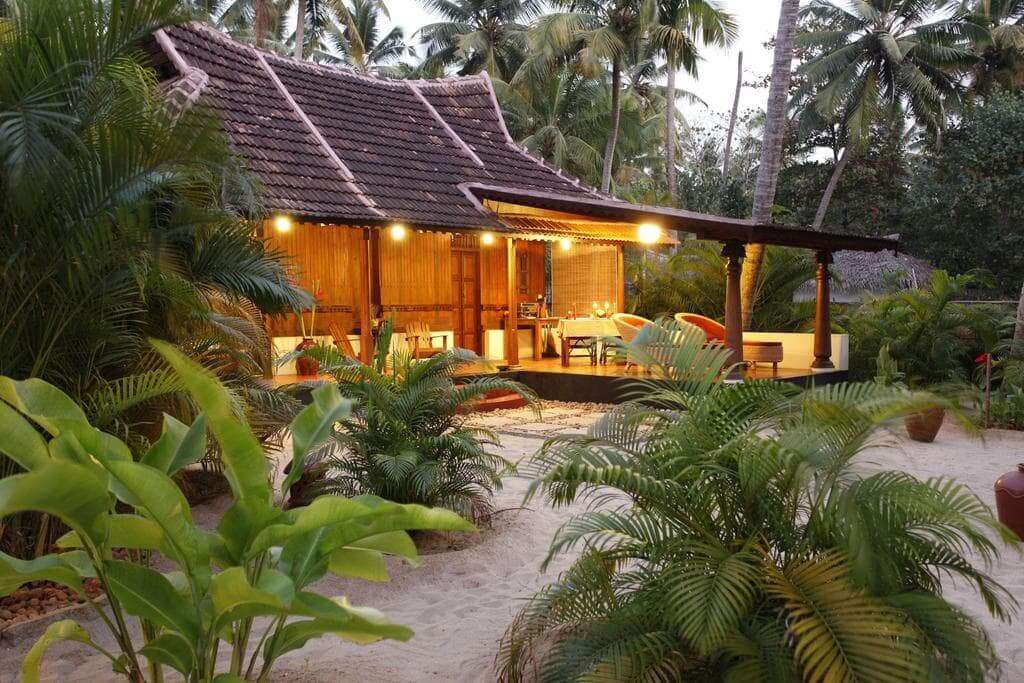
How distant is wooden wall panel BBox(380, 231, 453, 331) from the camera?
49.7 feet

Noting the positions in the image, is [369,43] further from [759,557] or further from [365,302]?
[759,557]

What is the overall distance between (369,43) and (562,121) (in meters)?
13.7

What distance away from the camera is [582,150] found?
35.2 m

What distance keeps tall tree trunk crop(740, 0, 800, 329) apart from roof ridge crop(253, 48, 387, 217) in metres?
6.79

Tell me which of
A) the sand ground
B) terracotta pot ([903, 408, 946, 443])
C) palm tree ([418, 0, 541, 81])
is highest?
palm tree ([418, 0, 541, 81])

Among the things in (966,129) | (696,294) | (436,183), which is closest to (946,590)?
(436,183)

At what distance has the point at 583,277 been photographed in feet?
59.0

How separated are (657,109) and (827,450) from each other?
42346mm

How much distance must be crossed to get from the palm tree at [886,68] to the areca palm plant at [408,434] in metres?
23.5

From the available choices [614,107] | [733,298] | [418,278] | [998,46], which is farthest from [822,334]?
[998,46]

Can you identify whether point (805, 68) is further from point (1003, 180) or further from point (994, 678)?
point (994, 678)

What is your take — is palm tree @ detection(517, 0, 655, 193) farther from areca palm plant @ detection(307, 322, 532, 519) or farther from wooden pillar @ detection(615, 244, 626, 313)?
areca palm plant @ detection(307, 322, 532, 519)

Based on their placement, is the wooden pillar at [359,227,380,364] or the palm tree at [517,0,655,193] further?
the palm tree at [517,0,655,193]

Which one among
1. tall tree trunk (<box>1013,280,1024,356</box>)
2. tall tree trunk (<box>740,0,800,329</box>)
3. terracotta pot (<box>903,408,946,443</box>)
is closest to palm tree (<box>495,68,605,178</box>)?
tall tree trunk (<box>740,0,800,329</box>)
